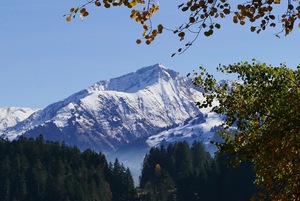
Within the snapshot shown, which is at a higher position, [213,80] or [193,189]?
[193,189]

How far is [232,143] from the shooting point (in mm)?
18594

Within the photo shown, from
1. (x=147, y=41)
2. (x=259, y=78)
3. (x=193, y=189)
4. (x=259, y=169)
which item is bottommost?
(x=259, y=169)

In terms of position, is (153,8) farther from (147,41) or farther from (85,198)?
(85,198)

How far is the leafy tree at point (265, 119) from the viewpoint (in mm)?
13008

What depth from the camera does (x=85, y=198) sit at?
189 metres

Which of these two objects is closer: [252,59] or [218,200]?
[252,59]

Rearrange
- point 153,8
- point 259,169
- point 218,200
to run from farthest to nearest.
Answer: point 218,200 → point 259,169 → point 153,8

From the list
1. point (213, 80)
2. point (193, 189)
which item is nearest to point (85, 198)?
point (193, 189)

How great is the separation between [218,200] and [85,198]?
40.9 m

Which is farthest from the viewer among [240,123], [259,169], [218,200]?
[218,200]

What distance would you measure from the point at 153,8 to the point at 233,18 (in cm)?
140

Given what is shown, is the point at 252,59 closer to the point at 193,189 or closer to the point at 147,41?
the point at 147,41

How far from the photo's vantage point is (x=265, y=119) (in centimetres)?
1944

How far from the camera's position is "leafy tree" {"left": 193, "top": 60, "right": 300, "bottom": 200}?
13.0 metres
